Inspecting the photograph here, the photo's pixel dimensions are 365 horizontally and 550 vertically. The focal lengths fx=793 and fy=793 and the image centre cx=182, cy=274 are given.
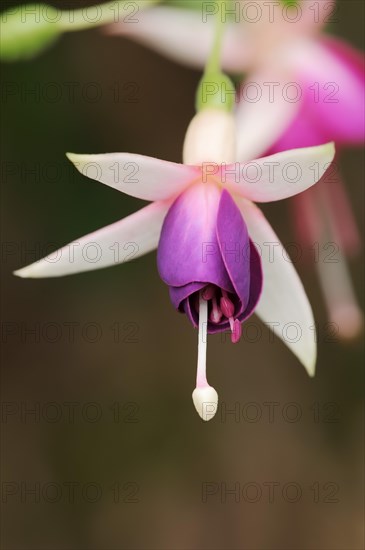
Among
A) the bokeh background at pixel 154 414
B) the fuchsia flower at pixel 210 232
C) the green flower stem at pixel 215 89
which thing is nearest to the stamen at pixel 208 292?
the fuchsia flower at pixel 210 232

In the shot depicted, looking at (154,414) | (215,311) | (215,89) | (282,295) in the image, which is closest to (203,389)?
(215,311)

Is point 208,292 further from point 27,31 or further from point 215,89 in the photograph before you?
point 27,31

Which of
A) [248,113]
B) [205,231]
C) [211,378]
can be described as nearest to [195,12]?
[248,113]

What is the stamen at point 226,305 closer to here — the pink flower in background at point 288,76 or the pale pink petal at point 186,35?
the pink flower in background at point 288,76

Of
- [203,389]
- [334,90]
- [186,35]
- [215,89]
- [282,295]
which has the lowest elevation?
[203,389]

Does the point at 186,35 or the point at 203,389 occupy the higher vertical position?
the point at 186,35
